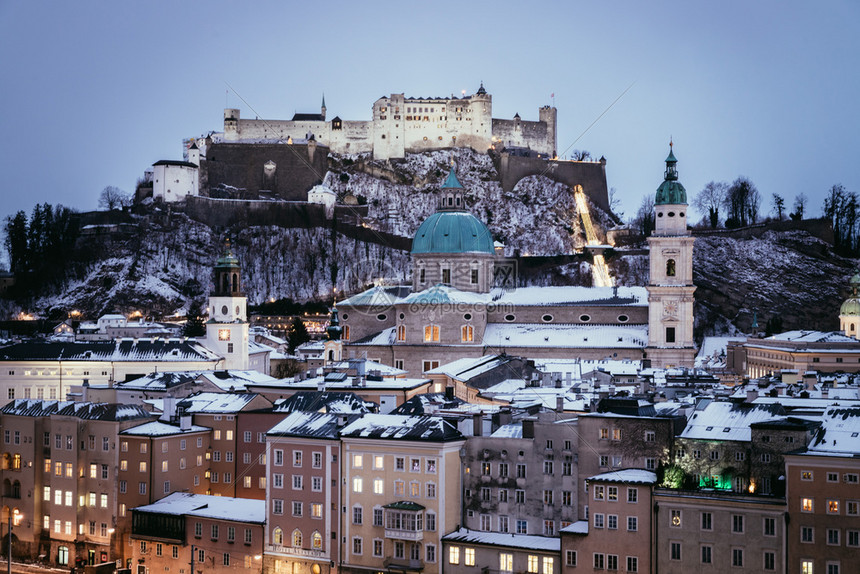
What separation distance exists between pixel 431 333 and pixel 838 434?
38.3 meters

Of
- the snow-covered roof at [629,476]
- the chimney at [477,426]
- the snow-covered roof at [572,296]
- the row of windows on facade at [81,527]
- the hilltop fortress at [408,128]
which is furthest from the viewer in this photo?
the hilltop fortress at [408,128]

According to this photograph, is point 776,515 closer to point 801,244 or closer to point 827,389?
point 827,389

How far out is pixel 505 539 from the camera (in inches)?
1398

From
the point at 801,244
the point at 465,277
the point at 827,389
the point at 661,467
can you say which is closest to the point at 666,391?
the point at 827,389

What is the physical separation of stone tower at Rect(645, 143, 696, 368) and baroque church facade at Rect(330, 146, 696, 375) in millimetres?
59

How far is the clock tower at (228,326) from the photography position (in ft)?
237

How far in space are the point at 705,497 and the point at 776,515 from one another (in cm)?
196

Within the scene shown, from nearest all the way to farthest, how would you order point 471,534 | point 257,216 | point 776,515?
point 776,515 < point 471,534 < point 257,216

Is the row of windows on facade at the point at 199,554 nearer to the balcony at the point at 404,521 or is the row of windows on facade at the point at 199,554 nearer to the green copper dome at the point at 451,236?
the balcony at the point at 404,521

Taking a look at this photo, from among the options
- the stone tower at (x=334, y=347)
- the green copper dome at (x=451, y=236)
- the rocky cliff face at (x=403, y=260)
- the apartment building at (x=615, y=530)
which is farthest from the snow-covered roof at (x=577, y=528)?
the rocky cliff face at (x=403, y=260)

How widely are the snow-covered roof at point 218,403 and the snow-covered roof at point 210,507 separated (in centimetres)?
396

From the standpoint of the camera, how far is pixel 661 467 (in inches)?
1332

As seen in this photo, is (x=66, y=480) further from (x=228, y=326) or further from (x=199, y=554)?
(x=228, y=326)

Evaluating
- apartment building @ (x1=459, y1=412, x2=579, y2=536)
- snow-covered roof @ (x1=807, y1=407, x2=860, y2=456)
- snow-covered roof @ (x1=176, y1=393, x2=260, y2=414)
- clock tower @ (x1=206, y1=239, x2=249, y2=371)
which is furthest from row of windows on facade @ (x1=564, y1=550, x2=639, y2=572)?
clock tower @ (x1=206, y1=239, x2=249, y2=371)
